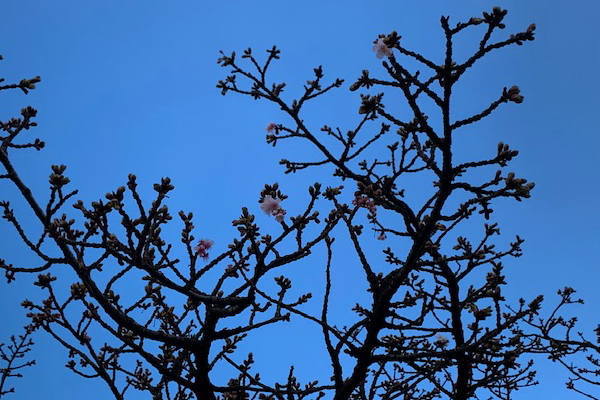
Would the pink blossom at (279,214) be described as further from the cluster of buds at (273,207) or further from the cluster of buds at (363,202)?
the cluster of buds at (363,202)

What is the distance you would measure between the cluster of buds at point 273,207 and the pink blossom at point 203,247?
921mm

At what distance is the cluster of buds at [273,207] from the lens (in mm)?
4085

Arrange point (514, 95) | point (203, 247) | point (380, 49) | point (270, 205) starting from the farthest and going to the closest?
point (203, 247), point (270, 205), point (380, 49), point (514, 95)

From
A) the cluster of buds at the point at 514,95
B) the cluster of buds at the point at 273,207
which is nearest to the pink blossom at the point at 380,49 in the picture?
the cluster of buds at the point at 514,95

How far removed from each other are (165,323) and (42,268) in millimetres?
2297

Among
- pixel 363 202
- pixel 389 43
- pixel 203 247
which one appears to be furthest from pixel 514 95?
pixel 203 247

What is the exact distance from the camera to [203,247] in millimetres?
4605

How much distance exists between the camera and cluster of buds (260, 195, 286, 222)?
13.4 ft

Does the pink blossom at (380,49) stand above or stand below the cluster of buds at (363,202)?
above

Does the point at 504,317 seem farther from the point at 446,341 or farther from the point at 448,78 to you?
the point at 448,78

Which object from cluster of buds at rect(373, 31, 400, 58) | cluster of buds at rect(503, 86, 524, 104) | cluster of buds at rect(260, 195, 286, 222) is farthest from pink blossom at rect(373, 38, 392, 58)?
cluster of buds at rect(260, 195, 286, 222)

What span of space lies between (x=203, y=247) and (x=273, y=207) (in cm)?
105

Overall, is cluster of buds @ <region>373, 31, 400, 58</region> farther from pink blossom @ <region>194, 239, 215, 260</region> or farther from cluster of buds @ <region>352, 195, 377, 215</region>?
pink blossom @ <region>194, 239, 215, 260</region>

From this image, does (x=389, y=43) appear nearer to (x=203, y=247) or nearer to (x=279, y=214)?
(x=279, y=214)
